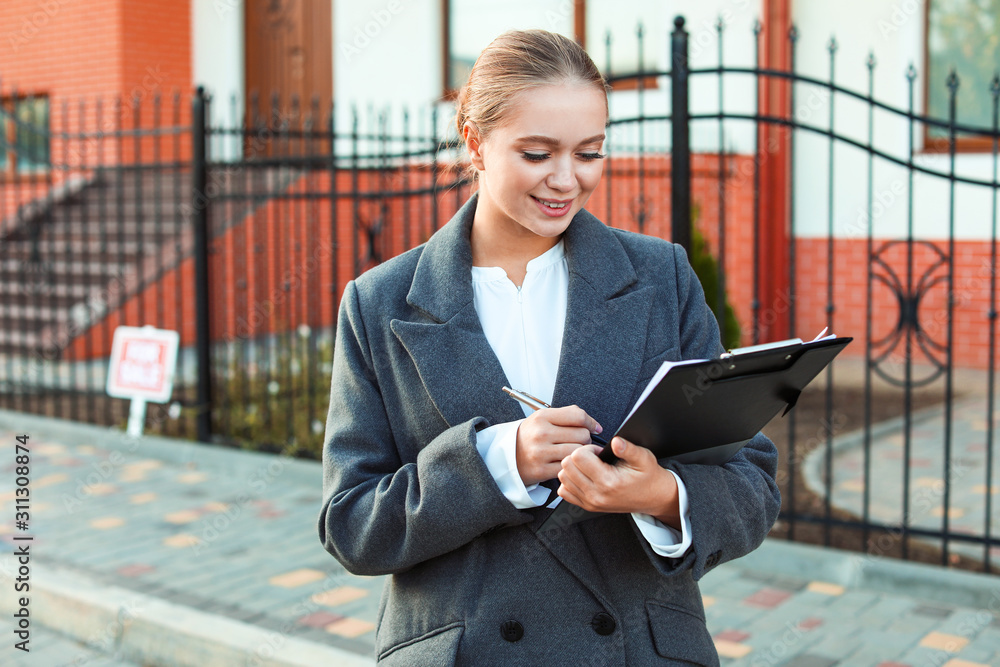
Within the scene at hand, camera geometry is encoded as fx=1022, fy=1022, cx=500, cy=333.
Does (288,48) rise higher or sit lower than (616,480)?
higher

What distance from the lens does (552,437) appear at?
1.54m

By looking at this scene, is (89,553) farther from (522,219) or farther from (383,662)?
(522,219)

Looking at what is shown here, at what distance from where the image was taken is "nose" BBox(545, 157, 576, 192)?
5.46ft

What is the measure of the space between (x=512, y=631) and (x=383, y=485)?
320 millimetres

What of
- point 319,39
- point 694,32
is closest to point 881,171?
point 694,32

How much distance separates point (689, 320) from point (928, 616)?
2705 millimetres

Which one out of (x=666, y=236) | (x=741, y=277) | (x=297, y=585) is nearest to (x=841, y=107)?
(x=741, y=277)

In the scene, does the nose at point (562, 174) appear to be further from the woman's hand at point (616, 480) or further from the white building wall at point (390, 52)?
the white building wall at point (390, 52)

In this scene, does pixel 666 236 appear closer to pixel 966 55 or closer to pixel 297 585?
pixel 966 55

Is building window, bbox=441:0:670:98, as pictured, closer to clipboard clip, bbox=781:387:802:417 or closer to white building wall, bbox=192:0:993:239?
white building wall, bbox=192:0:993:239

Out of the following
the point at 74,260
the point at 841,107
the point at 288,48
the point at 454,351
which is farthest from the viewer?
the point at 288,48

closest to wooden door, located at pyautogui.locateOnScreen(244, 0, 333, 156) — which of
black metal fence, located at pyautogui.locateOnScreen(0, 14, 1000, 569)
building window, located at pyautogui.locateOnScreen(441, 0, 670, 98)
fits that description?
black metal fence, located at pyautogui.locateOnScreen(0, 14, 1000, 569)

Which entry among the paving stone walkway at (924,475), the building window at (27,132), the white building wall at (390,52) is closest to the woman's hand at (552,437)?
the paving stone walkway at (924,475)

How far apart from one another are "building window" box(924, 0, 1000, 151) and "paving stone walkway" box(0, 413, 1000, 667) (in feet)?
20.5
